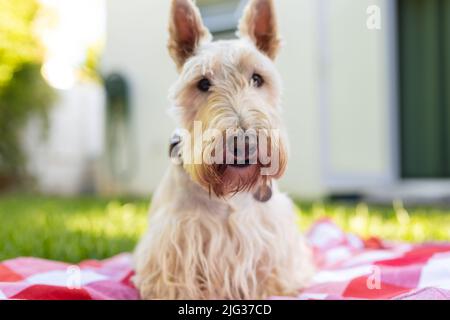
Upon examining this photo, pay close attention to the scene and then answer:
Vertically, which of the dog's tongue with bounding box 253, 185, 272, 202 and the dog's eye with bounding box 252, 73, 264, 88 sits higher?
the dog's eye with bounding box 252, 73, 264, 88

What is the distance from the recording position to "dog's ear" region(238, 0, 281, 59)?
76.1 inches

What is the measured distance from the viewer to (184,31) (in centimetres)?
190

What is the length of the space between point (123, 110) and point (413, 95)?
3010mm

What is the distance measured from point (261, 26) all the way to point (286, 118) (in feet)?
6.09

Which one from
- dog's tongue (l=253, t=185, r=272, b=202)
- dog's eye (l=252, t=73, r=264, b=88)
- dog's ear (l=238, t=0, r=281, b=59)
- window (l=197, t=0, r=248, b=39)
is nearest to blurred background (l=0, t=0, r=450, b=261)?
window (l=197, t=0, r=248, b=39)

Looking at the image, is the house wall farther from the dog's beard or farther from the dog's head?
the dog's beard

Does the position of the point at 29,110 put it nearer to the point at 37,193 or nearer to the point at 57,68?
the point at 37,193

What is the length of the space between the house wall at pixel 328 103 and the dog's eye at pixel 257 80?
234cm

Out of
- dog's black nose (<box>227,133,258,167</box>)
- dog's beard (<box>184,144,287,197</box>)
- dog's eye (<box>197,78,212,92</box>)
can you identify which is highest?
dog's eye (<box>197,78,212,92</box>)

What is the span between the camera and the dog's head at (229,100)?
155cm

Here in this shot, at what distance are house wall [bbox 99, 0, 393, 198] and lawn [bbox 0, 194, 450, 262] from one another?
43 centimetres

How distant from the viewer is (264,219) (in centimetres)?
192

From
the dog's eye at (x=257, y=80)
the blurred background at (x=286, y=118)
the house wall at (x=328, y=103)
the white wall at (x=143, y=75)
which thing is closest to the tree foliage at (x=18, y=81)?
the blurred background at (x=286, y=118)

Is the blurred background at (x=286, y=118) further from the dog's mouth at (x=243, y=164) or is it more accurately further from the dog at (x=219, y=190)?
the dog's mouth at (x=243, y=164)
